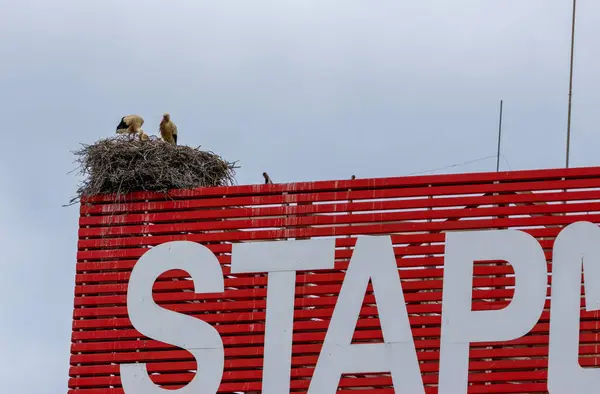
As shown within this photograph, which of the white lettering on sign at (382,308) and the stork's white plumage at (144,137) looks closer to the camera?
the white lettering on sign at (382,308)

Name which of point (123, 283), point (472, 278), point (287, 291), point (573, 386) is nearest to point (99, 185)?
point (123, 283)

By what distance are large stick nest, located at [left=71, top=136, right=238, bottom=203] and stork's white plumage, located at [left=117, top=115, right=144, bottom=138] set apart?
134cm

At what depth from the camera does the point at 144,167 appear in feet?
86.7

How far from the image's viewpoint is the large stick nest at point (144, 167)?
86.1 ft

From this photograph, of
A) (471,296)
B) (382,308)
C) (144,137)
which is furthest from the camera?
(144,137)

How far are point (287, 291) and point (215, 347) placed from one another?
3.60 feet

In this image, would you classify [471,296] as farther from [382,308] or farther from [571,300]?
[571,300]

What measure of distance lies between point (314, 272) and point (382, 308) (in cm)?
104

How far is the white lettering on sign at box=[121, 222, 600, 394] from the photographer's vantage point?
78.7 feet

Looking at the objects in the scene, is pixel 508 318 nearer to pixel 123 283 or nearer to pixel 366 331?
pixel 366 331

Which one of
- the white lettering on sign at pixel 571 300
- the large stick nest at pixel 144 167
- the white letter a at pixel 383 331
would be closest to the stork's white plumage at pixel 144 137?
the large stick nest at pixel 144 167

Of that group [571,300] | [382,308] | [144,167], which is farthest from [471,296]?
[144,167]

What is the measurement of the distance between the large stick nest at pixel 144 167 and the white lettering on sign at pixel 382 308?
3.50ft

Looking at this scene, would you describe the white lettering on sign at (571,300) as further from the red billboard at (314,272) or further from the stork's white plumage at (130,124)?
the stork's white plumage at (130,124)
